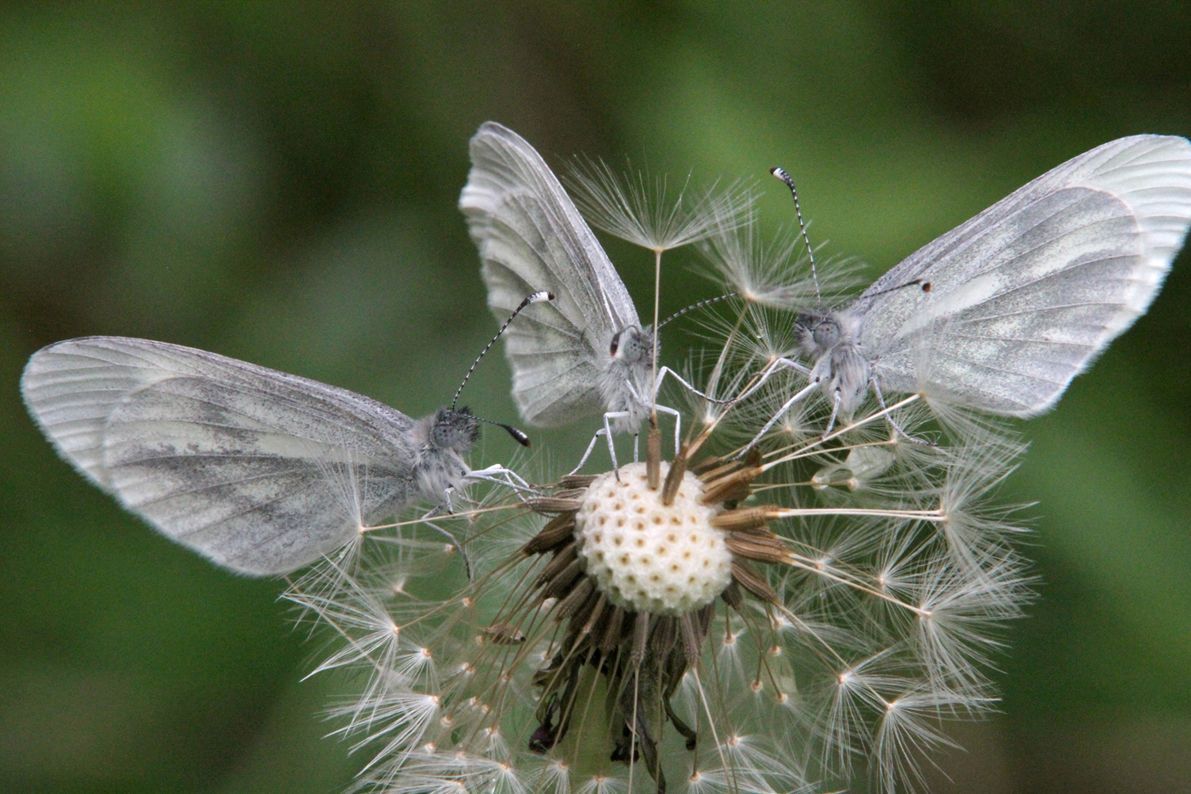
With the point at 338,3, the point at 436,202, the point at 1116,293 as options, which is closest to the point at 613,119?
the point at 436,202

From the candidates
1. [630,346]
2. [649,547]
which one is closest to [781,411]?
[630,346]

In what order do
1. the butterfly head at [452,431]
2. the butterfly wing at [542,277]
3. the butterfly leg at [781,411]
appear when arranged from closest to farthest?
the butterfly leg at [781,411], the butterfly wing at [542,277], the butterfly head at [452,431]

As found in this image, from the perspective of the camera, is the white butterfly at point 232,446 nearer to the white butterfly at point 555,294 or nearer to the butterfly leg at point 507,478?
the butterfly leg at point 507,478

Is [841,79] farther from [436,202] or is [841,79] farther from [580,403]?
[580,403]

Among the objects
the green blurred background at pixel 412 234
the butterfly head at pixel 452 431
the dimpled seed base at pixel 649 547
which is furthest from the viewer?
the green blurred background at pixel 412 234

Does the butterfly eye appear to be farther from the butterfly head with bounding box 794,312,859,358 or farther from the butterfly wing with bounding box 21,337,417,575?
the butterfly wing with bounding box 21,337,417,575

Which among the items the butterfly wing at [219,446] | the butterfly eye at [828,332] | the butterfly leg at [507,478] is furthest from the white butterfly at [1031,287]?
the butterfly wing at [219,446]

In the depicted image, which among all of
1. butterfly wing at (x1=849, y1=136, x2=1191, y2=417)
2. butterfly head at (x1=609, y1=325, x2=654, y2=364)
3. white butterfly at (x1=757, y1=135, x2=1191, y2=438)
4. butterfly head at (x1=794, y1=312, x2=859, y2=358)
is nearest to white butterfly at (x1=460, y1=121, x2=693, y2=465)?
butterfly head at (x1=609, y1=325, x2=654, y2=364)
